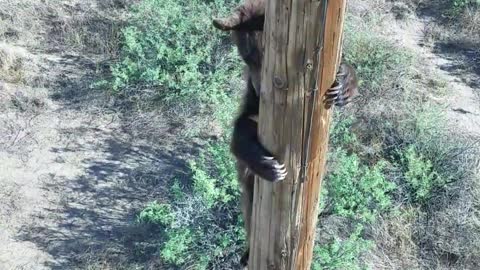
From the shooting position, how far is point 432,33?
9.01 m

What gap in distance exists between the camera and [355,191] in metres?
5.86

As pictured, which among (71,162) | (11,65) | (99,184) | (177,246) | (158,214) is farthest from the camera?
(11,65)

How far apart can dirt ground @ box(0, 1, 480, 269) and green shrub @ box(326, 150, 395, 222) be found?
1699 millimetres

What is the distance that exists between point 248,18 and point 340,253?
2.78 meters

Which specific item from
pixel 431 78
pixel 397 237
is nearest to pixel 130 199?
pixel 397 237

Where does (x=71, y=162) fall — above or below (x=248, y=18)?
below

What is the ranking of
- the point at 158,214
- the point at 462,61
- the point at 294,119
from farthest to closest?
the point at 462,61 → the point at 158,214 → the point at 294,119

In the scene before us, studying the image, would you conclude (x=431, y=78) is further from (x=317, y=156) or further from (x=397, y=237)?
(x=317, y=156)

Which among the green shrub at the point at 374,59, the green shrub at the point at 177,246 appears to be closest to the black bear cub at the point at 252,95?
the green shrub at the point at 177,246

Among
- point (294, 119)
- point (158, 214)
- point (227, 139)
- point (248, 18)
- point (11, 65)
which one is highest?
point (248, 18)

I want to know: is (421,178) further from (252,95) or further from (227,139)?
(252,95)

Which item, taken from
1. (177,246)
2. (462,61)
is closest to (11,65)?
(177,246)

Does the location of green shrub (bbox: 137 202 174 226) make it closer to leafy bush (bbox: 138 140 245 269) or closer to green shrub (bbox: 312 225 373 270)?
leafy bush (bbox: 138 140 245 269)

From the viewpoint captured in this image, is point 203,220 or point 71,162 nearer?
point 203,220
